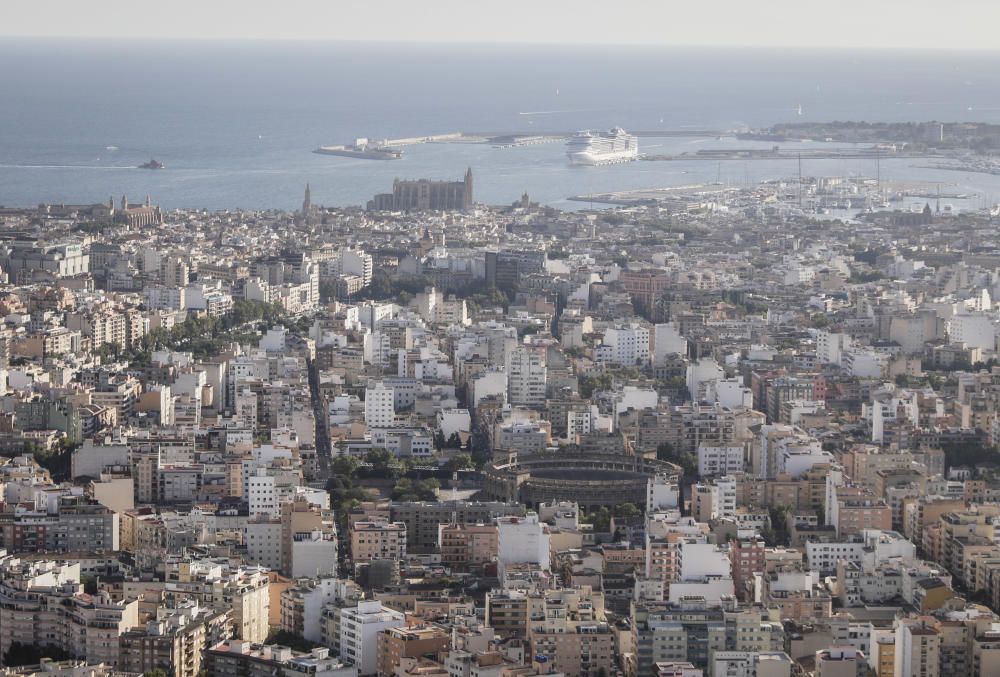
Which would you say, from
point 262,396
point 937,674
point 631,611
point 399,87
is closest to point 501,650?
point 631,611

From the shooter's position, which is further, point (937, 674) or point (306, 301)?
point (306, 301)

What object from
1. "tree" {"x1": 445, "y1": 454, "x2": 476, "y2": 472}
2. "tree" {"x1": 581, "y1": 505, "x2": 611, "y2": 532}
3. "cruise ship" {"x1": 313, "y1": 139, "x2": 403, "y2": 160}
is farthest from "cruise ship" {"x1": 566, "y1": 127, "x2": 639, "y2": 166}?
"tree" {"x1": 581, "y1": 505, "x2": 611, "y2": 532}

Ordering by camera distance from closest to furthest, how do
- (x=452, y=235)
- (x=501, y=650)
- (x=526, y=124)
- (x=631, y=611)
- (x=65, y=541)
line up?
(x=501, y=650)
(x=631, y=611)
(x=65, y=541)
(x=452, y=235)
(x=526, y=124)

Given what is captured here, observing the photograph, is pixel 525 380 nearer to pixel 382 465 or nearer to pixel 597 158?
pixel 382 465

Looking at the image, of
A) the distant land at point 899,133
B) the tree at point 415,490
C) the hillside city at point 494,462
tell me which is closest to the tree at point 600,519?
the hillside city at point 494,462

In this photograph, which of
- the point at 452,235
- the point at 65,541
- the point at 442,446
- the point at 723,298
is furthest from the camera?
the point at 452,235

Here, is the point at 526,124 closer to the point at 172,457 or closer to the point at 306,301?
the point at 306,301
